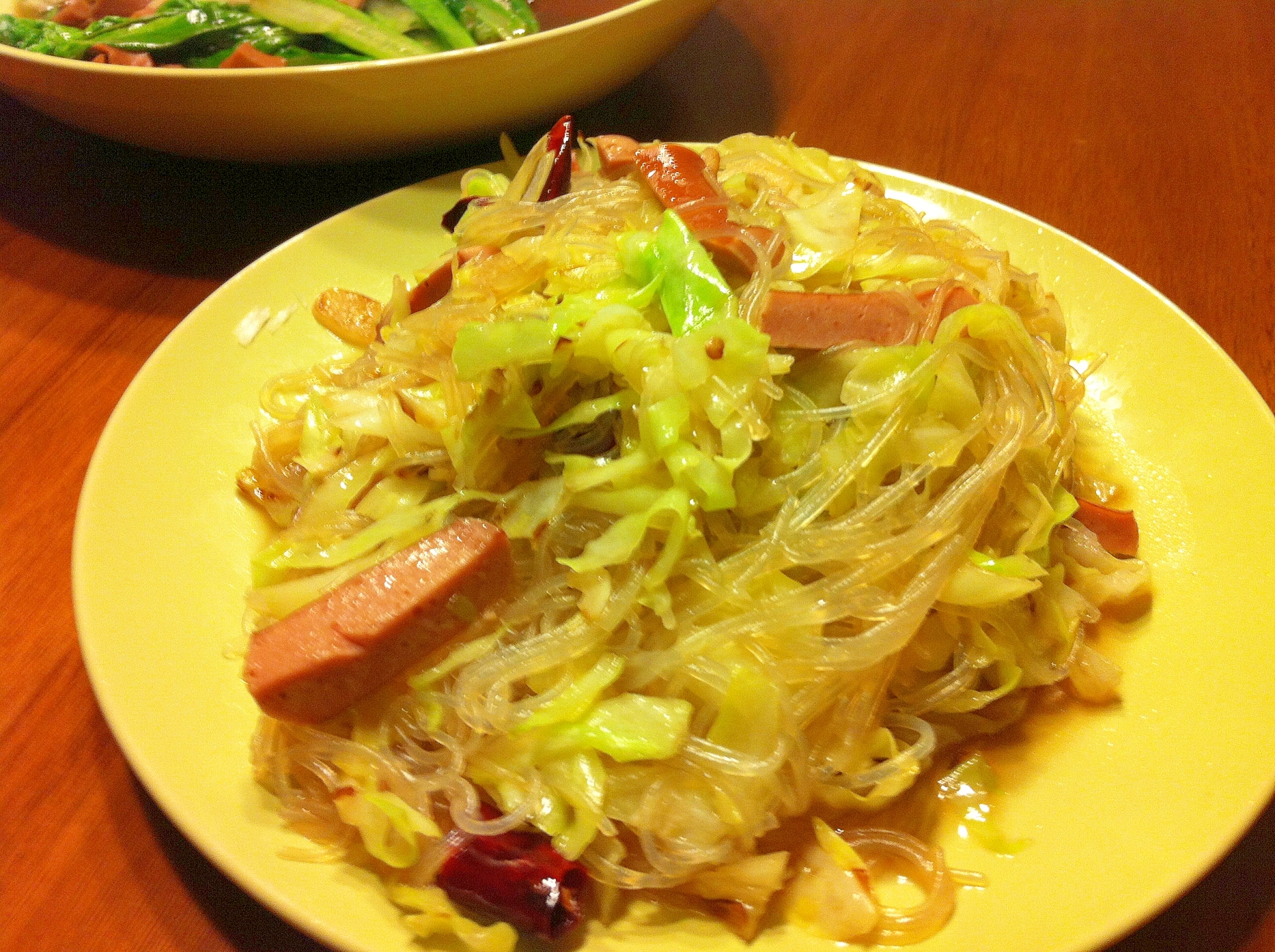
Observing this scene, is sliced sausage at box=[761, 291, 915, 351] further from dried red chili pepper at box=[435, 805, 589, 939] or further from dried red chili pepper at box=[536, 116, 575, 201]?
dried red chili pepper at box=[435, 805, 589, 939]

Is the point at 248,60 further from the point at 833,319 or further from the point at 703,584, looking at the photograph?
the point at 703,584

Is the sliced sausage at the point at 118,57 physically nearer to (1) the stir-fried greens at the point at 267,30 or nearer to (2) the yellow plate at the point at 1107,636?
(1) the stir-fried greens at the point at 267,30

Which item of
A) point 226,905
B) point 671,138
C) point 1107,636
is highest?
point 671,138

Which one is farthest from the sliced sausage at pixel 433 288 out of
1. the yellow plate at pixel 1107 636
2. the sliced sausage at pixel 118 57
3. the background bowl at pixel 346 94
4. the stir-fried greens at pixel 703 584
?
the sliced sausage at pixel 118 57

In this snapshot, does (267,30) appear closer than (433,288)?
No

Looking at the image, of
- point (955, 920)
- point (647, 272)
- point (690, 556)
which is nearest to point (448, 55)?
point (647, 272)

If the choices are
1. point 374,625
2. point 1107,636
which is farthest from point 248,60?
point 1107,636
